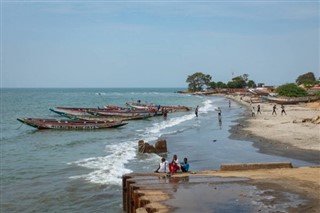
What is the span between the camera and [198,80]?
176m

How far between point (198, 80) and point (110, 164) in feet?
506

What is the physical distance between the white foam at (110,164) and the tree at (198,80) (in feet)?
474

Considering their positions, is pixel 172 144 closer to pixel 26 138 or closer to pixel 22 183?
pixel 22 183

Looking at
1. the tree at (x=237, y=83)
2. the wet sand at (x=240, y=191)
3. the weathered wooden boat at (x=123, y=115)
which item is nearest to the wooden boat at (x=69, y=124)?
the weathered wooden boat at (x=123, y=115)

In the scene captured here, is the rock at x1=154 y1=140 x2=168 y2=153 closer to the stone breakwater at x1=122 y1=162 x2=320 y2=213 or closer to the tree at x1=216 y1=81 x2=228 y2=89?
the stone breakwater at x1=122 y1=162 x2=320 y2=213

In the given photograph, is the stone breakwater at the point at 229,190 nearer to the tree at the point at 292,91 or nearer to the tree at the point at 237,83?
the tree at the point at 292,91

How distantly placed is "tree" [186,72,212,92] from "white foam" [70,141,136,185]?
474ft

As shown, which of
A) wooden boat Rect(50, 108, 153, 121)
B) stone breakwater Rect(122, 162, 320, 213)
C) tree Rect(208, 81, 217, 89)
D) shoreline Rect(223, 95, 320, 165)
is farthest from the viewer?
tree Rect(208, 81, 217, 89)

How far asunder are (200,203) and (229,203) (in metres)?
0.79

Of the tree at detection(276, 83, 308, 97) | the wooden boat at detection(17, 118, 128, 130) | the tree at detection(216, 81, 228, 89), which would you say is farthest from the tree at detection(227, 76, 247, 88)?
the wooden boat at detection(17, 118, 128, 130)

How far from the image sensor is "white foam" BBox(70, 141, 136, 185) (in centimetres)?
1984

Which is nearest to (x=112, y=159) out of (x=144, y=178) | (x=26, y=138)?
(x=144, y=178)

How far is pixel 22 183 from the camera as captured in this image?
64.7 feet

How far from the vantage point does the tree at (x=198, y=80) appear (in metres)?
174
